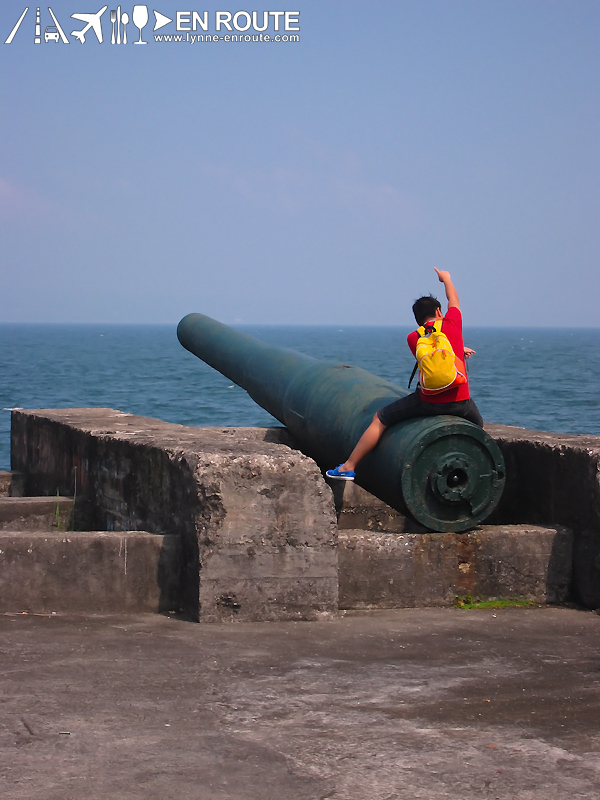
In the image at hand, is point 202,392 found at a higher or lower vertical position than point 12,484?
lower

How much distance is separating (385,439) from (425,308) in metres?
0.74

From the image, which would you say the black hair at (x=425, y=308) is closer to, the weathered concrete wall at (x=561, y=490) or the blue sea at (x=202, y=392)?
the weathered concrete wall at (x=561, y=490)

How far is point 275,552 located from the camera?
5082 mm

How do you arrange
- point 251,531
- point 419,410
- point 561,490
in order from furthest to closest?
1. point 561,490
2. point 419,410
3. point 251,531

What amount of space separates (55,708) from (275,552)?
1.65 m

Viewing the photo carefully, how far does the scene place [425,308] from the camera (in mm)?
5746

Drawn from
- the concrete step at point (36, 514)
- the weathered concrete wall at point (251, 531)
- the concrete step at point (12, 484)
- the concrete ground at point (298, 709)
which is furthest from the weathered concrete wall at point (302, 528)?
the concrete step at point (12, 484)

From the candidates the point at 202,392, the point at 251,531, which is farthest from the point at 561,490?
the point at 202,392

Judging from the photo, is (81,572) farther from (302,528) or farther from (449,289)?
(449,289)

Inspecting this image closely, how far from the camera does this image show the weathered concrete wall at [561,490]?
5.61m

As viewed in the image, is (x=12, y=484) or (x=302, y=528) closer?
(x=302, y=528)

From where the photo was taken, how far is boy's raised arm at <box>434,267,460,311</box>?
592 cm

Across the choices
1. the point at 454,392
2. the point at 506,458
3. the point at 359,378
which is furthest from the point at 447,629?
the point at 359,378

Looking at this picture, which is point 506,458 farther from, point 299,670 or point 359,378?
point 299,670
